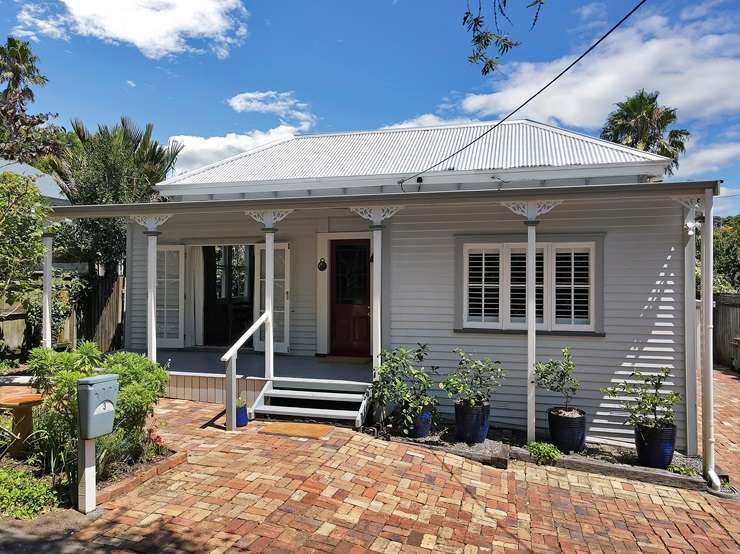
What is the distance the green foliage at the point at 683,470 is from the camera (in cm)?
528

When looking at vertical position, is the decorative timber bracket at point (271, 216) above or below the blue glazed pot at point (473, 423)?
above

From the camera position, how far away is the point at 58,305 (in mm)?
9516

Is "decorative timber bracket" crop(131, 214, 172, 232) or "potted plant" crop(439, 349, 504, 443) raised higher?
"decorative timber bracket" crop(131, 214, 172, 232)

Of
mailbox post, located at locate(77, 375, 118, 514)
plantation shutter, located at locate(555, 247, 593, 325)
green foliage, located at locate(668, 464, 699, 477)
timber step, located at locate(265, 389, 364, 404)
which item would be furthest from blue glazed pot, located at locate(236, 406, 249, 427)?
green foliage, located at locate(668, 464, 699, 477)

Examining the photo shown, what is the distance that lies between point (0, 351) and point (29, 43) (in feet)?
44.8

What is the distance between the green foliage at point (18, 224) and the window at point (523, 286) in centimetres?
612

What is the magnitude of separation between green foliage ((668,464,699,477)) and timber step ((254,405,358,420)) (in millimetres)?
3795

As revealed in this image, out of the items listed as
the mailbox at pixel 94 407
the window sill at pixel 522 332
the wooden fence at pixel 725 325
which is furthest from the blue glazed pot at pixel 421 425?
the wooden fence at pixel 725 325

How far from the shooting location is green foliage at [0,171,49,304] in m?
6.09

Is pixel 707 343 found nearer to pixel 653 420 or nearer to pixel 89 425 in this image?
pixel 653 420

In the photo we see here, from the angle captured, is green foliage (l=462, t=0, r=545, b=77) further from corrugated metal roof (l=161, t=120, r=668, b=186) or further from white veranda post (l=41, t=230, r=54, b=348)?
white veranda post (l=41, t=230, r=54, b=348)

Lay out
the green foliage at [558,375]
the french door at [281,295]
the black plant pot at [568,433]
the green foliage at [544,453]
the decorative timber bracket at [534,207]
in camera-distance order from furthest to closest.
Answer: the french door at [281,295] < the decorative timber bracket at [534,207] < the green foliage at [558,375] < the black plant pot at [568,433] < the green foliage at [544,453]

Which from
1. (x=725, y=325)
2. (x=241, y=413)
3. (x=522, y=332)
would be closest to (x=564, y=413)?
(x=522, y=332)

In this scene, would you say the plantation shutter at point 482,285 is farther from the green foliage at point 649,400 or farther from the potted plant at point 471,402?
the green foliage at point 649,400
